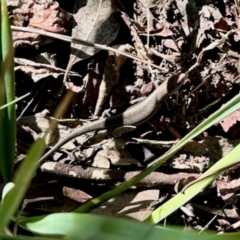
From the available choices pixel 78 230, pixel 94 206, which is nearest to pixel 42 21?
pixel 94 206

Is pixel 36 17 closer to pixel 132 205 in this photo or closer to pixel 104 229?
pixel 132 205

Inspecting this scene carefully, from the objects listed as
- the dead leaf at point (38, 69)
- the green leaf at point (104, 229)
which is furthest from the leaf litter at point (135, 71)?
the green leaf at point (104, 229)

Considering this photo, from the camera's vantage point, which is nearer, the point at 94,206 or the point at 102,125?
the point at 94,206

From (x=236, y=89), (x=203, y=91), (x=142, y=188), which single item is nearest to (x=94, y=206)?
(x=142, y=188)

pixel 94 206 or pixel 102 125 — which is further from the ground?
pixel 102 125

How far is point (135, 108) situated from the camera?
2.11m

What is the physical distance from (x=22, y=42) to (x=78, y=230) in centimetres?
134

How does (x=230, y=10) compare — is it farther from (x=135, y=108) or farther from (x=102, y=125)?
(x=102, y=125)

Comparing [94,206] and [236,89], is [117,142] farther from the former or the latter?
[236,89]

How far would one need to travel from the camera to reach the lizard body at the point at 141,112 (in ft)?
6.72

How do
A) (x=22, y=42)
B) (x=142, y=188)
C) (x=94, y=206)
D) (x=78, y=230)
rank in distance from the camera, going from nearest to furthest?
(x=78, y=230) < (x=94, y=206) < (x=142, y=188) < (x=22, y=42)

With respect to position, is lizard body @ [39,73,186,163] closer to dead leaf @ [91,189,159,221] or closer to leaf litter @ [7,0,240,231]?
leaf litter @ [7,0,240,231]

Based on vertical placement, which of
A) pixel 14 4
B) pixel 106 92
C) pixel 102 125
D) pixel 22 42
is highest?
pixel 14 4

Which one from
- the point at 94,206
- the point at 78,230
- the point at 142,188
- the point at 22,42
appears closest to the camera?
the point at 78,230
